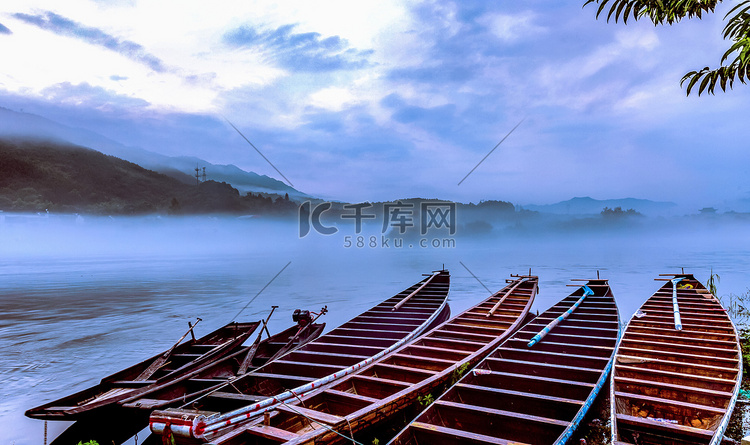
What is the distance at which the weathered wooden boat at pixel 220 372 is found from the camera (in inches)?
253

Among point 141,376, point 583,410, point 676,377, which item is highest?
point 676,377

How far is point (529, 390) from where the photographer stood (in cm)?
649

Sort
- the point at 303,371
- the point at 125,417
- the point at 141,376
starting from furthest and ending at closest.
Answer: the point at 141,376
the point at 303,371
the point at 125,417

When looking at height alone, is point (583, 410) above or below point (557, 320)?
below

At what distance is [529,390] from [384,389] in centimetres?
233

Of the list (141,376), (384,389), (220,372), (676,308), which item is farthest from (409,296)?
(141,376)

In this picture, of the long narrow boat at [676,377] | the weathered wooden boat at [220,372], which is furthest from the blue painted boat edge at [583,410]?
the weathered wooden boat at [220,372]

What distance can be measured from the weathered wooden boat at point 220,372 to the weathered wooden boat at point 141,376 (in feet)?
0.93

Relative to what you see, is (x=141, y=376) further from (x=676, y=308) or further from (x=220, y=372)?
(x=676, y=308)

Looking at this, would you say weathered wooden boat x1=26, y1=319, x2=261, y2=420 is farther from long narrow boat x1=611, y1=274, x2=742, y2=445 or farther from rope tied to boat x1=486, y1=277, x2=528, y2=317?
long narrow boat x1=611, y1=274, x2=742, y2=445

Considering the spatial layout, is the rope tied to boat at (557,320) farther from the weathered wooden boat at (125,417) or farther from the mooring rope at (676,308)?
the weathered wooden boat at (125,417)

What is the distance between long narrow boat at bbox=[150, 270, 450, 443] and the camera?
4.71m

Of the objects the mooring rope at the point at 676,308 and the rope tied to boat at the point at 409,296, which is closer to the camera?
the mooring rope at the point at 676,308

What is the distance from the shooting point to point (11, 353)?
13.8 meters
